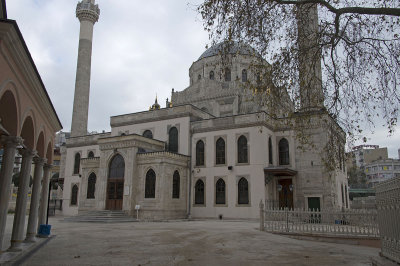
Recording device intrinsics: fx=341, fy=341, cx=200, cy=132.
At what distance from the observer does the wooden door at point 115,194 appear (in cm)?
2477

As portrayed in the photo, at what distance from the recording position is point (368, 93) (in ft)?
29.5

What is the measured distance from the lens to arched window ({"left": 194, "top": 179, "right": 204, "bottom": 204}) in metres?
26.3

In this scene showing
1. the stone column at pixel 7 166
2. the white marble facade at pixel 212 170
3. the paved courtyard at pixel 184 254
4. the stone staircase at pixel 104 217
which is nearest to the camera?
the stone column at pixel 7 166

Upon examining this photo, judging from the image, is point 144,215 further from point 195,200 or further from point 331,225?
point 331,225

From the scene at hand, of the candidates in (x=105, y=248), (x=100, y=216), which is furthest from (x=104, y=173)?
(x=105, y=248)

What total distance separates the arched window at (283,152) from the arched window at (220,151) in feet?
14.5

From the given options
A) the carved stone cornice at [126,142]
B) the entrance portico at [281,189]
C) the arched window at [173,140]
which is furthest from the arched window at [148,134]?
the entrance portico at [281,189]

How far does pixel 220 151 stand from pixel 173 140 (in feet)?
14.3

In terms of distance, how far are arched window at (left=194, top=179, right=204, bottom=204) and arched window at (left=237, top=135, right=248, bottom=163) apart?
3675 millimetres

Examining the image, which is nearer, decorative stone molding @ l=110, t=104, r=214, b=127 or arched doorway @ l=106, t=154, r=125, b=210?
arched doorway @ l=106, t=154, r=125, b=210

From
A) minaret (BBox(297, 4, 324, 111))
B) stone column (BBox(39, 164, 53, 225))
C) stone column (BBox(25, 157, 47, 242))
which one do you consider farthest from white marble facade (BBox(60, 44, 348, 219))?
stone column (BBox(25, 157, 47, 242))

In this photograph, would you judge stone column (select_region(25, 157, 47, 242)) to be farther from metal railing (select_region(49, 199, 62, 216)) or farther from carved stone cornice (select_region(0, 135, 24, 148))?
metal railing (select_region(49, 199, 62, 216))

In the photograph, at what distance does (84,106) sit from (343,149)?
2955cm

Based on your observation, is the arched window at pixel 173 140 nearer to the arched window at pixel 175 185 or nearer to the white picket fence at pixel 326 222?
the arched window at pixel 175 185
